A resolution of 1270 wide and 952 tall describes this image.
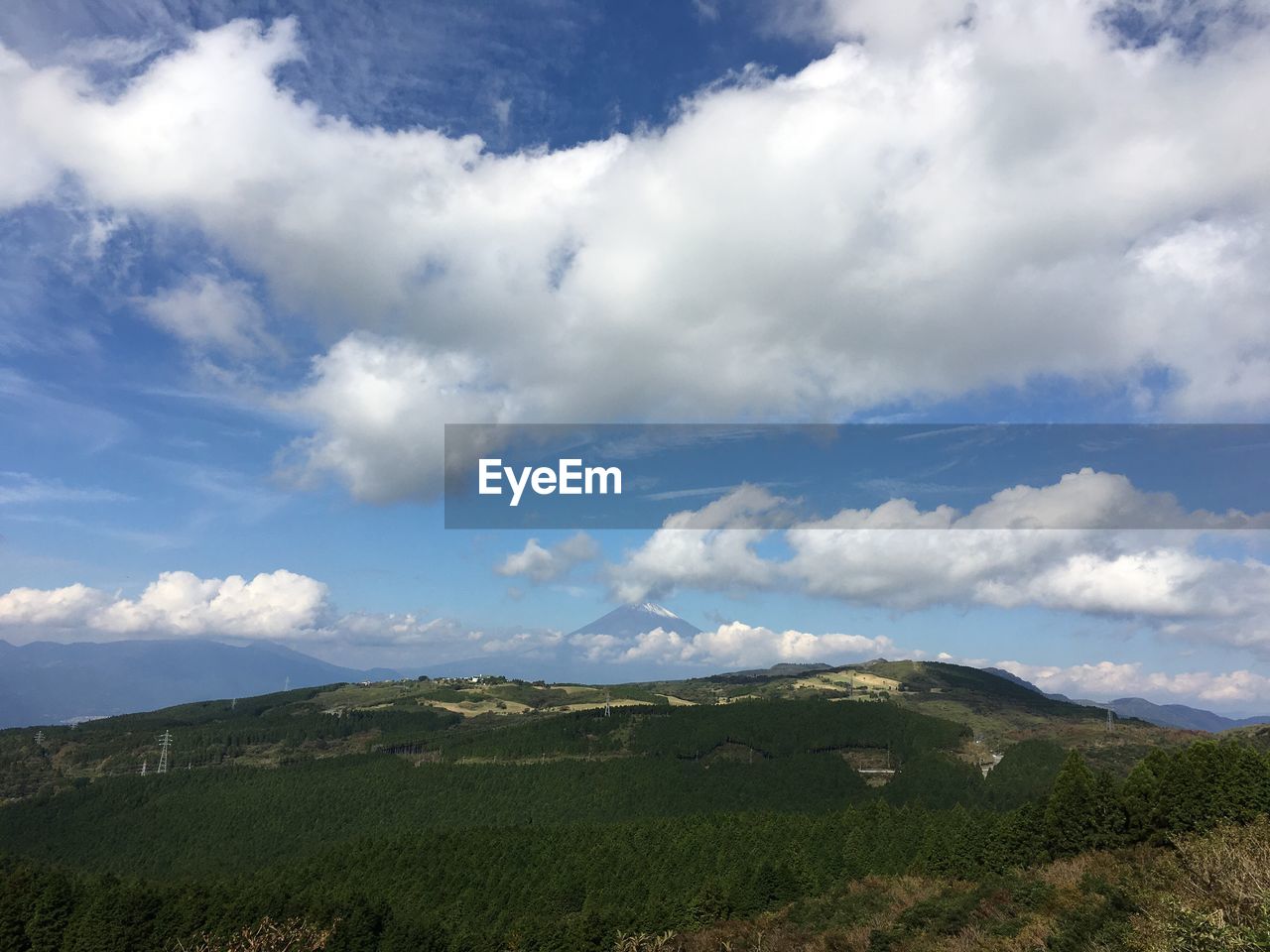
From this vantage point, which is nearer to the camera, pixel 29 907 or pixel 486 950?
pixel 486 950

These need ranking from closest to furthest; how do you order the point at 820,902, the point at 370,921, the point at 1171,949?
the point at 1171,949
the point at 820,902
the point at 370,921

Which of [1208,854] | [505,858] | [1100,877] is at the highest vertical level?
[1208,854]

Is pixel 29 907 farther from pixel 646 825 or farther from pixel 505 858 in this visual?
pixel 646 825

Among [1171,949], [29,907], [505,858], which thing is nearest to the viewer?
[1171,949]

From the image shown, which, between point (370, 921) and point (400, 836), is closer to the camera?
point (370, 921)

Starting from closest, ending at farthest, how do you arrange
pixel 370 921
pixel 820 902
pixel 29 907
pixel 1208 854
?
1. pixel 1208 854
2. pixel 820 902
3. pixel 370 921
4. pixel 29 907


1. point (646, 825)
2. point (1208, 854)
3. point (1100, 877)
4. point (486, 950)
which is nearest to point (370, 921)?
point (486, 950)

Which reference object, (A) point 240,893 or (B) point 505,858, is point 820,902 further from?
(A) point 240,893

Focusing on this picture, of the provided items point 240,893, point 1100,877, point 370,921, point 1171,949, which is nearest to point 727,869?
point 370,921

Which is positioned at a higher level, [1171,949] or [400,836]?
[1171,949]
